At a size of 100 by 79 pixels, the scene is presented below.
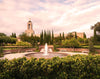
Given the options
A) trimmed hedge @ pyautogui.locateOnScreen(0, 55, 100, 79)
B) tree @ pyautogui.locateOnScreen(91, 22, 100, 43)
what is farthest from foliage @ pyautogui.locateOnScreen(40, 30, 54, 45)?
trimmed hedge @ pyautogui.locateOnScreen(0, 55, 100, 79)

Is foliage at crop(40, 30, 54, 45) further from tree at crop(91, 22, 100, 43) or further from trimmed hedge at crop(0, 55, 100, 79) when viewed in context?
trimmed hedge at crop(0, 55, 100, 79)

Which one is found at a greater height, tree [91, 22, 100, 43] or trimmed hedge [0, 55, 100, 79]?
tree [91, 22, 100, 43]

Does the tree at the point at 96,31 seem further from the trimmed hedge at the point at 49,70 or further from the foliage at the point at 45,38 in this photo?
the trimmed hedge at the point at 49,70

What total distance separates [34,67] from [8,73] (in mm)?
1184

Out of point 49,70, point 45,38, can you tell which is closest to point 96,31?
point 45,38

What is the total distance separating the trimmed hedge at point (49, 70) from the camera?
11.3 ft

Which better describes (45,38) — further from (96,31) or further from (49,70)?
(49,70)

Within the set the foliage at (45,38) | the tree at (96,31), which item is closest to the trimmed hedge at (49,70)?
the tree at (96,31)

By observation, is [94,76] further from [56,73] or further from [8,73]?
[8,73]

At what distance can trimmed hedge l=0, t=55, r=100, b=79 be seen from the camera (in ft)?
11.3

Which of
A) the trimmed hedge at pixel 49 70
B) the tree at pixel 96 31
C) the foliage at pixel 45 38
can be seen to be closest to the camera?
the trimmed hedge at pixel 49 70

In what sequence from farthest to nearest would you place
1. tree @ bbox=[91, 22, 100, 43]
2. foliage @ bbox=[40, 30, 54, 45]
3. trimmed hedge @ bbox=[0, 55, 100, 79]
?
foliage @ bbox=[40, 30, 54, 45] → tree @ bbox=[91, 22, 100, 43] → trimmed hedge @ bbox=[0, 55, 100, 79]

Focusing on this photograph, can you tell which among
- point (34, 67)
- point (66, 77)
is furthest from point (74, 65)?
point (34, 67)

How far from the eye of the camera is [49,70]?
11.4 feet
